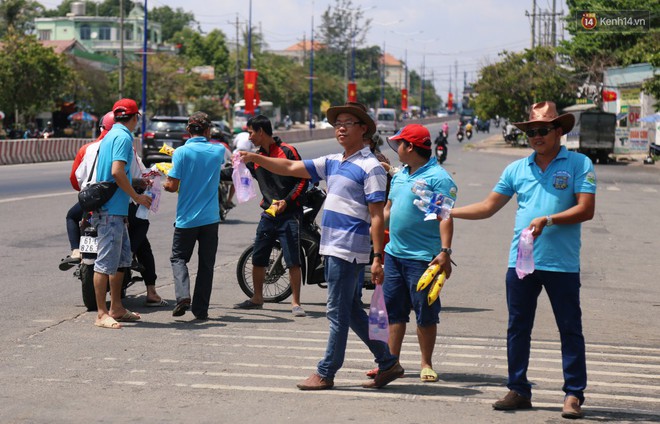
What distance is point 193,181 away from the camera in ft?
31.2

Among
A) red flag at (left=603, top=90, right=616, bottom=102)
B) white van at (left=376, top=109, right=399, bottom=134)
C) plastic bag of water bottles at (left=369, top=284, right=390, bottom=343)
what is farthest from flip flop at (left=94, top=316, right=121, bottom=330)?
white van at (left=376, top=109, right=399, bottom=134)

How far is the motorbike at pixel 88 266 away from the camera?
916 centimetres

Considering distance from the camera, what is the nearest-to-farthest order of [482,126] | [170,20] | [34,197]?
1. [34,197]
2. [482,126]
3. [170,20]

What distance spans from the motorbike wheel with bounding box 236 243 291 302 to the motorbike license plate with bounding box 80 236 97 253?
6.12 ft

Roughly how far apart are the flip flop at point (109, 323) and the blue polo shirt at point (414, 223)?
291cm

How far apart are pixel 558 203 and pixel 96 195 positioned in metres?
4.24

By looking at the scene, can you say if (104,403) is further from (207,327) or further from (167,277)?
(167,277)

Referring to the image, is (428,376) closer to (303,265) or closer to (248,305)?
(248,305)

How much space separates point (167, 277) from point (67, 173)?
2185cm

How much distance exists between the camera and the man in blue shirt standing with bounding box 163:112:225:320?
31.1 ft

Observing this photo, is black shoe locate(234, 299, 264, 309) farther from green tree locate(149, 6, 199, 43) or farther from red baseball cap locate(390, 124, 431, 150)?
green tree locate(149, 6, 199, 43)

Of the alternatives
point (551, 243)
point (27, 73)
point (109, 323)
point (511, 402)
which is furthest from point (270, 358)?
point (27, 73)

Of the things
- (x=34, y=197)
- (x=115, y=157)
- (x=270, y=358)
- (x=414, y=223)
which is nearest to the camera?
(x=414, y=223)

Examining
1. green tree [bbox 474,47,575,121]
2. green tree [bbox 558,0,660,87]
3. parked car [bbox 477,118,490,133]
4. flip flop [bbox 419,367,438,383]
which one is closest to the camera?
flip flop [bbox 419,367,438,383]
